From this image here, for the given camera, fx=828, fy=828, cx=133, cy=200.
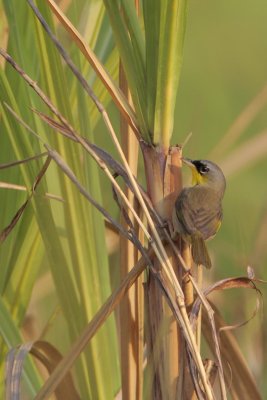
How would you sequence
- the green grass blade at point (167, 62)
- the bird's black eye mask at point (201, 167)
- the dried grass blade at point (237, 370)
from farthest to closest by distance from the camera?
the bird's black eye mask at point (201, 167)
the dried grass blade at point (237, 370)
the green grass blade at point (167, 62)

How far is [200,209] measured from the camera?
0.97 meters

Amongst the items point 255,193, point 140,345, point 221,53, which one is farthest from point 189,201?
point 221,53

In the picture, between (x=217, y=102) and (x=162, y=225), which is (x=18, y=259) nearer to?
(x=162, y=225)

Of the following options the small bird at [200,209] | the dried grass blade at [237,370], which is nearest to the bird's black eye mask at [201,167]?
the small bird at [200,209]

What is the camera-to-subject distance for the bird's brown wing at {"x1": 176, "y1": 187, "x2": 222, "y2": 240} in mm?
809

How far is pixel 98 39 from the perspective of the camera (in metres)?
1.22

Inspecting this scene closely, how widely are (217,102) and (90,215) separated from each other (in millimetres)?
1524

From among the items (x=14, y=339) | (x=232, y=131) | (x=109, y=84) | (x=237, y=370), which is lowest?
(x=14, y=339)

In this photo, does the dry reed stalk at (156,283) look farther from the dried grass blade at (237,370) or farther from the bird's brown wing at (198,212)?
the dried grass blade at (237,370)

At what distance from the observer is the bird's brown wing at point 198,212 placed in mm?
809

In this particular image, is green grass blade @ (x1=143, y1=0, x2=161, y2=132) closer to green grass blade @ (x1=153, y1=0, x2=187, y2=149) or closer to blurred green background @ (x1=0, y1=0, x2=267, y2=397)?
green grass blade @ (x1=153, y1=0, x2=187, y2=149)

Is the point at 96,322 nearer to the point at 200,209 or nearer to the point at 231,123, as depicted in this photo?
the point at 200,209

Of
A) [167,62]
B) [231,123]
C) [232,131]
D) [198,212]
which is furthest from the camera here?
[231,123]

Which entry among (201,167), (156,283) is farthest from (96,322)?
(201,167)
